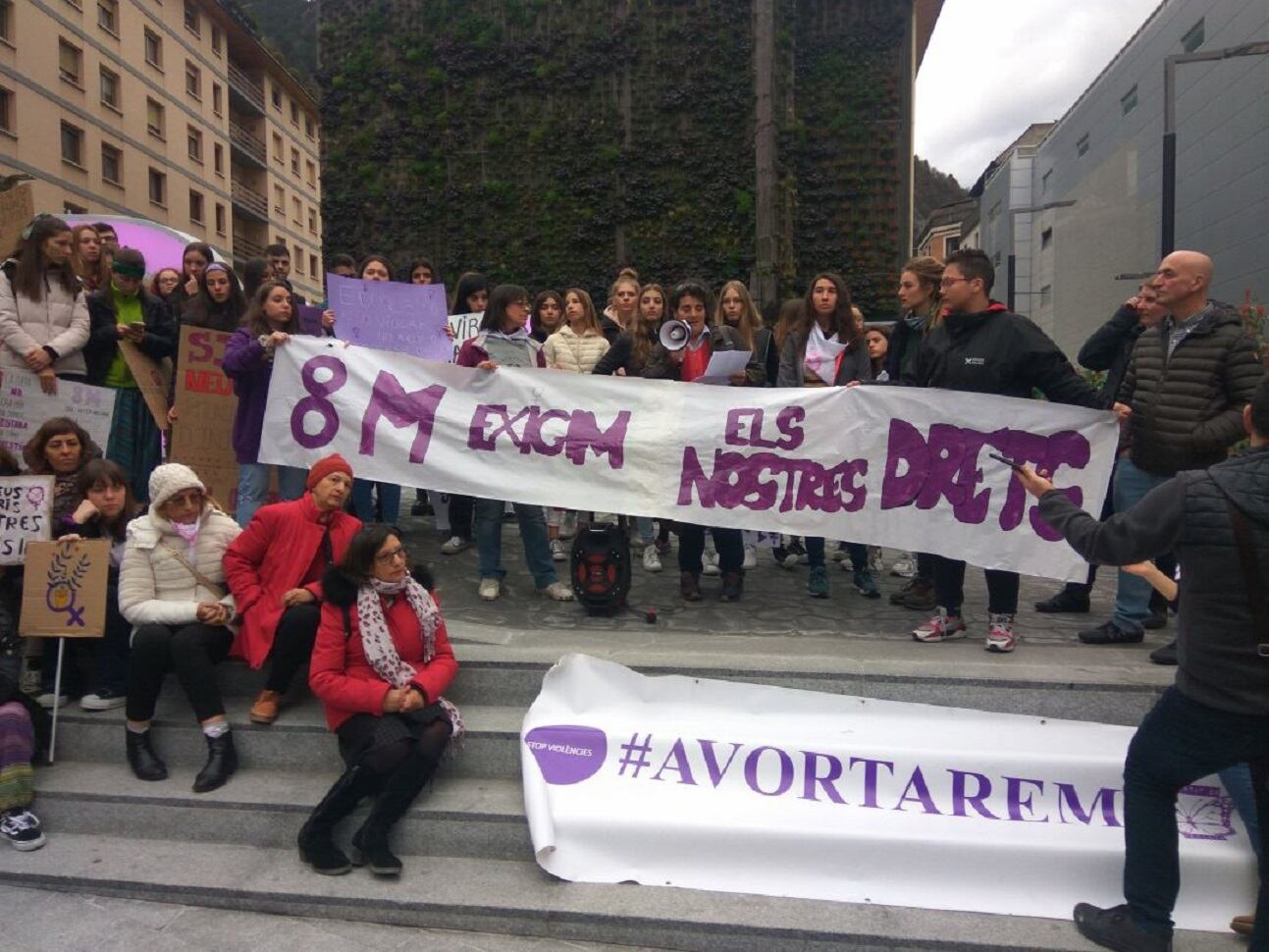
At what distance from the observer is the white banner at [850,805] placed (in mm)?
3217

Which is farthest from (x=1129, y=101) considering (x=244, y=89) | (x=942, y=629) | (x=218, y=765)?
(x=244, y=89)

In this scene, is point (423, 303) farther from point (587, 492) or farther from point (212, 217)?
point (212, 217)

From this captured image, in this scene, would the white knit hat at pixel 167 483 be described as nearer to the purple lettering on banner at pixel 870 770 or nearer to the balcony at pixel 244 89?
the purple lettering on banner at pixel 870 770

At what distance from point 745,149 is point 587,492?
11.7 metres

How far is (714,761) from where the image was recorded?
11.9 feet

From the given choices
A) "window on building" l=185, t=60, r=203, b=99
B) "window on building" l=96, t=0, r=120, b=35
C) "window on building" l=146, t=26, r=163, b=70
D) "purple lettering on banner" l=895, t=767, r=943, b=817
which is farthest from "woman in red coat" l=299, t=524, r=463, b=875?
"window on building" l=185, t=60, r=203, b=99

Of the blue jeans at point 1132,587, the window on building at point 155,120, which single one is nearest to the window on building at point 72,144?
the window on building at point 155,120

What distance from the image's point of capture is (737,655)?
168 inches

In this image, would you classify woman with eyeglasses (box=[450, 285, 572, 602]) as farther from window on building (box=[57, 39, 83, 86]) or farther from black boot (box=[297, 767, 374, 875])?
window on building (box=[57, 39, 83, 86])

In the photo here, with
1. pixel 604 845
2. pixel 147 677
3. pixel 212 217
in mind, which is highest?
pixel 212 217

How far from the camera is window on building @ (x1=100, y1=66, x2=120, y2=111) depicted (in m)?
30.8

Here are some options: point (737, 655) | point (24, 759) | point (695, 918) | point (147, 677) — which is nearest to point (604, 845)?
point (695, 918)

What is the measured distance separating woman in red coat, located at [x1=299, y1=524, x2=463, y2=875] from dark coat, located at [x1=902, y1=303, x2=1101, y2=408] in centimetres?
290

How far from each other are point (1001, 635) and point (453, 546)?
4060 millimetres
